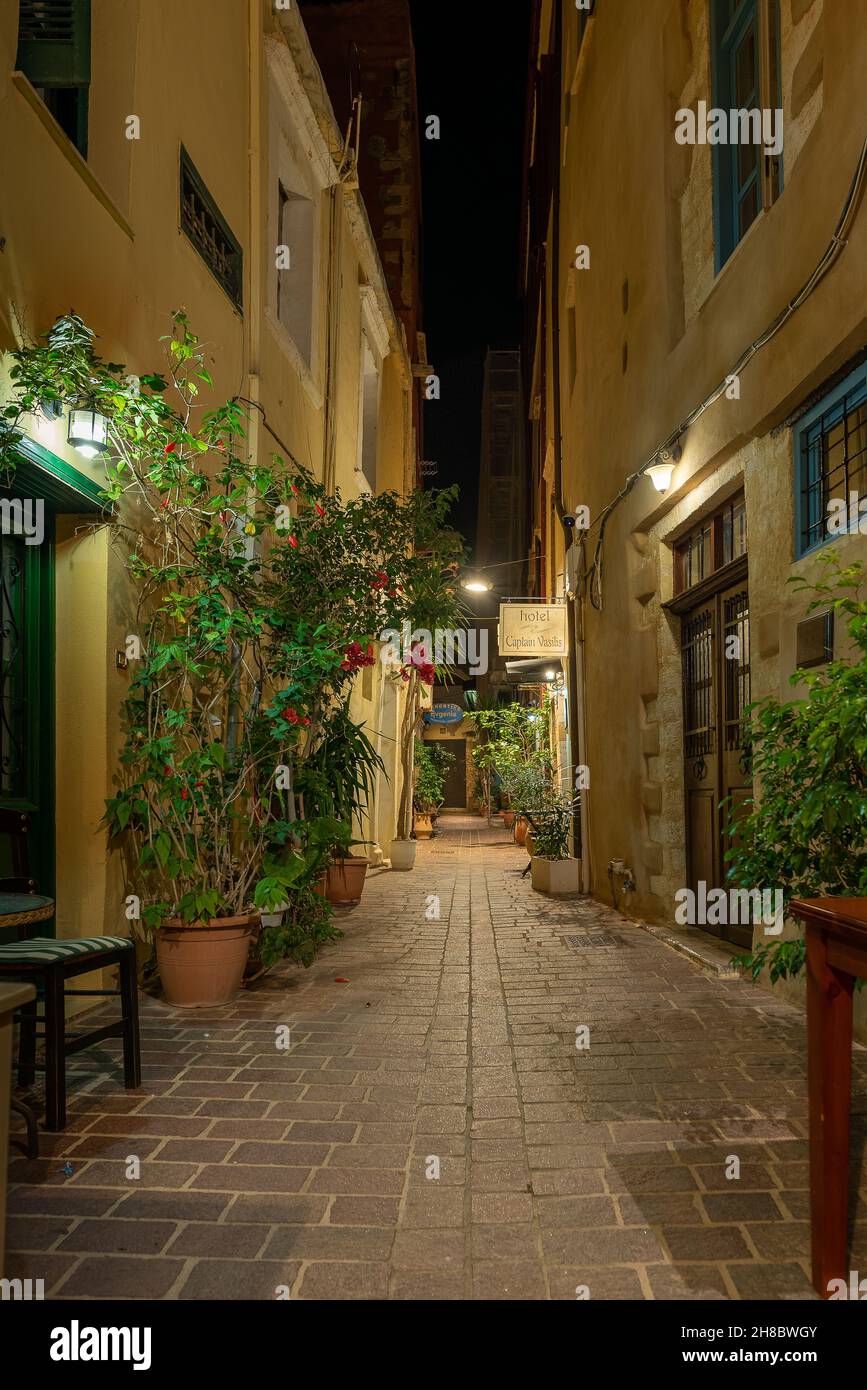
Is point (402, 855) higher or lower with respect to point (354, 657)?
lower

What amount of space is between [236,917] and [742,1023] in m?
2.58

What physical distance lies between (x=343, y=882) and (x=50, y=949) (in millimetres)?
5436

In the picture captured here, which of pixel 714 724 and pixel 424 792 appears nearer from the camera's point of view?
pixel 714 724

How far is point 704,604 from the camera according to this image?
6723 millimetres

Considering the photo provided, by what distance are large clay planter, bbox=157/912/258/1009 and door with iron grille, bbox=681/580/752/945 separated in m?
3.10

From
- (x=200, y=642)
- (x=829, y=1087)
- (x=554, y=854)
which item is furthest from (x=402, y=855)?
(x=829, y=1087)

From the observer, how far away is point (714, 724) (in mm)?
6406

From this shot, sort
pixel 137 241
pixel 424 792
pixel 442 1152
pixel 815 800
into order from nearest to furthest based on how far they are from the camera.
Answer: pixel 815 800, pixel 442 1152, pixel 137 241, pixel 424 792

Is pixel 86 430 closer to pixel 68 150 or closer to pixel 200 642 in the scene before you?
pixel 200 642

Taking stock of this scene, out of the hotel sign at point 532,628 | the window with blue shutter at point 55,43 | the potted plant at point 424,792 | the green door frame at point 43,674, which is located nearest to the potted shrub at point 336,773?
the green door frame at point 43,674

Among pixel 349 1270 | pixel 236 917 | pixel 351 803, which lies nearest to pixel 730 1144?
pixel 349 1270

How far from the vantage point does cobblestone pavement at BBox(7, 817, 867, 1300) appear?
2.23 meters

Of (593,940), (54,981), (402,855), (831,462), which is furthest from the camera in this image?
(402,855)

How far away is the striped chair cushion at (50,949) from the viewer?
3.03m
